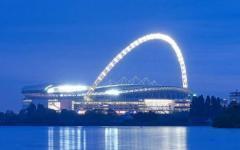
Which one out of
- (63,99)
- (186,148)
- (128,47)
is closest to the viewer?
(186,148)

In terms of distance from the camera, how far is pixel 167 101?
150 m

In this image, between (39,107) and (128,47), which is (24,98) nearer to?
(39,107)

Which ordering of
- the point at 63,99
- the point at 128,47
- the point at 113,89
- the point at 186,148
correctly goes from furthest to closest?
the point at 63,99
the point at 113,89
the point at 128,47
the point at 186,148

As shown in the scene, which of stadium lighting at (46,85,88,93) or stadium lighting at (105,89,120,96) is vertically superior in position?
stadium lighting at (46,85,88,93)

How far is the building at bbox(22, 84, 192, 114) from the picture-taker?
5787 inches

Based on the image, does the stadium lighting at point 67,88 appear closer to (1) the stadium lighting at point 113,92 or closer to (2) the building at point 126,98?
(2) the building at point 126,98

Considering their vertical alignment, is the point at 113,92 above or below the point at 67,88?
below

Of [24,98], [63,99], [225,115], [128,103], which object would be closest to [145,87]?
[128,103]

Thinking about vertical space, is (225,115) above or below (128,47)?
below

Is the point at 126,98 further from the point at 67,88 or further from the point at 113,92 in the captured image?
the point at 67,88

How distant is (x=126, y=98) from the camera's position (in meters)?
148

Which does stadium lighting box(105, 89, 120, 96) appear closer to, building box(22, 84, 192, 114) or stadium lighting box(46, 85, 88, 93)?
building box(22, 84, 192, 114)

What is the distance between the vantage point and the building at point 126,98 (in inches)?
5787

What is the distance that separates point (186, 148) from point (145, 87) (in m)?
88.6
